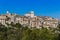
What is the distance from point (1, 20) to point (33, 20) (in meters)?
10.3

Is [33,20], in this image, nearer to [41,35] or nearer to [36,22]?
[36,22]

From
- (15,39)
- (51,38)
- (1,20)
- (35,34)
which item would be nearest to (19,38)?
(15,39)

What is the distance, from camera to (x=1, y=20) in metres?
77.8

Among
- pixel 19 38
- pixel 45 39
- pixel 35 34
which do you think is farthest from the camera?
pixel 19 38

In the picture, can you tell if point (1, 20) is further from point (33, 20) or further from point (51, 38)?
point (51, 38)

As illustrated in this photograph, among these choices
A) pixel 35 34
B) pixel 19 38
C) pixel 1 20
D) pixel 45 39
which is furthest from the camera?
pixel 1 20

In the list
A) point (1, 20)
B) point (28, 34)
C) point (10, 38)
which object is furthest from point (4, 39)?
point (1, 20)

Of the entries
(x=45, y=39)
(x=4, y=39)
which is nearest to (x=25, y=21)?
(x=4, y=39)

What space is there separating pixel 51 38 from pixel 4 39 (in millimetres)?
6766

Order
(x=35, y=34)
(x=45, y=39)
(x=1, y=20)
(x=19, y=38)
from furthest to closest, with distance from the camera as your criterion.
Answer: (x=1, y=20) < (x=19, y=38) < (x=35, y=34) < (x=45, y=39)

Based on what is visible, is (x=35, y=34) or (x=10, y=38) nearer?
(x=35, y=34)

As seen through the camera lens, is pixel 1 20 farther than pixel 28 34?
Yes

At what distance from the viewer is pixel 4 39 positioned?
31.8 m

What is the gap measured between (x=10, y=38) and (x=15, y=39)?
1.31 metres
